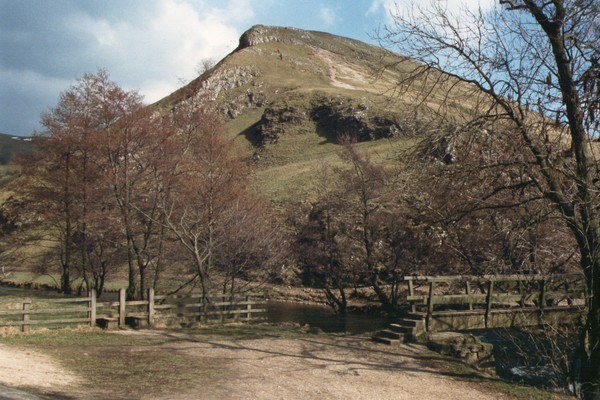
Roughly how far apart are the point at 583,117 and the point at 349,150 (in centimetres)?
2753

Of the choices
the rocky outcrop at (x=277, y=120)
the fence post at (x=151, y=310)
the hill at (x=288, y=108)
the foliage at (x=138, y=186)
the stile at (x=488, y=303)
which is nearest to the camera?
the stile at (x=488, y=303)

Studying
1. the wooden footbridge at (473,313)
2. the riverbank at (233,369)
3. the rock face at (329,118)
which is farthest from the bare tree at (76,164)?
the rock face at (329,118)

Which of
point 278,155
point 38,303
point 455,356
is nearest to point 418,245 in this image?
point 455,356

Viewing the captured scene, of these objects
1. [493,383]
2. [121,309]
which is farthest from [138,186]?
[493,383]

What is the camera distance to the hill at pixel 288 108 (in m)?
71.5

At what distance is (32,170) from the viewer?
35.5 meters

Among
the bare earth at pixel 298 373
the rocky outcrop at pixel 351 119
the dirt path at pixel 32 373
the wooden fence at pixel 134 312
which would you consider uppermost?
the rocky outcrop at pixel 351 119

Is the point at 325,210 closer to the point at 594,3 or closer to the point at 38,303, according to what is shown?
the point at 38,303

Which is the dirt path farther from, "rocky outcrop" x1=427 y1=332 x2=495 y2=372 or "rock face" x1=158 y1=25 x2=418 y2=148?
"rock face" x1=158 y1=25 x2=418 y2=148

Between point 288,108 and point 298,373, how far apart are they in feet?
318

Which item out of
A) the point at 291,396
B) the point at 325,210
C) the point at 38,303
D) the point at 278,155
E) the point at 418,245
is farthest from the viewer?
the point at 278,155

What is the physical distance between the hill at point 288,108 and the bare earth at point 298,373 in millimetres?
21445

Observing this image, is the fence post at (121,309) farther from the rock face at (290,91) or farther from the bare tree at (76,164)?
the rock face at (290,91)

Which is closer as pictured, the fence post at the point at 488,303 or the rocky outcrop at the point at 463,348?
the rocky outcrop at the point at 463,348
